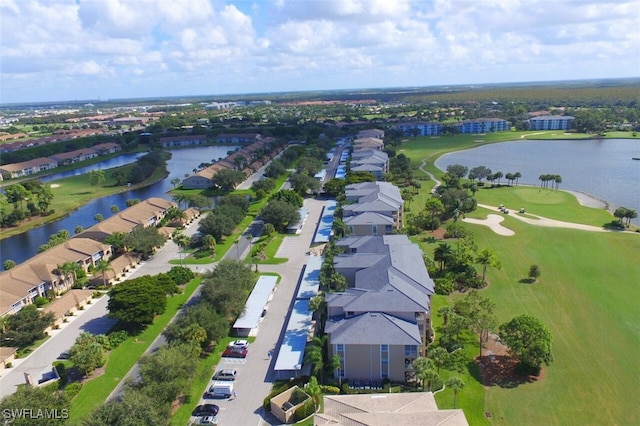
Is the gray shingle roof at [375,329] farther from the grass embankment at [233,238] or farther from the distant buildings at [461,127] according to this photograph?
the distant buildings at [461,127]

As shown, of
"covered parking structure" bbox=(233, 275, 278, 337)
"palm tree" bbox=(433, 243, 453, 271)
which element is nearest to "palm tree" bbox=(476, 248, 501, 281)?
"palm tree" bbox=(433, 243, 453, 271)

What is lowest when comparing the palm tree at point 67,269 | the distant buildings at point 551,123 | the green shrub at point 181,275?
the green shrub at point 181,275

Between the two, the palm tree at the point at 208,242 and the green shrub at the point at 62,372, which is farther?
the palm tree at the point at 208,242

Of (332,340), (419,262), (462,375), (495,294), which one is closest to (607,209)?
(495,294)

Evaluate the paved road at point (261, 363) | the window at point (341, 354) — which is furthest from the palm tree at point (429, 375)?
the paved road at point (261, 363)

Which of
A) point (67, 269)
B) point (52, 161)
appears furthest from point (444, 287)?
point (52, 161)

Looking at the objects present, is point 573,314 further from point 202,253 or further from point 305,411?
point 202,253
